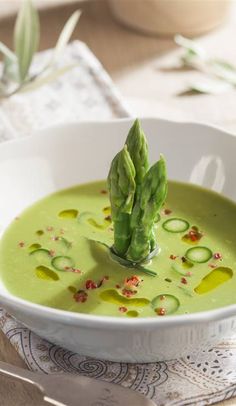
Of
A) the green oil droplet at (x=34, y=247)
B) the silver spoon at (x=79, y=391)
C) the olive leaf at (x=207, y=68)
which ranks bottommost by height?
the silver spoon at (x=79, y=391)

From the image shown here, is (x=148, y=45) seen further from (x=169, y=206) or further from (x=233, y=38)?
(x=169, y=206)

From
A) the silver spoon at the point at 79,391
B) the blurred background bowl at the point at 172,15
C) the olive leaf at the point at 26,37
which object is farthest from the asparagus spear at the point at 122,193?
the blurred background bowl at the point at 172,15

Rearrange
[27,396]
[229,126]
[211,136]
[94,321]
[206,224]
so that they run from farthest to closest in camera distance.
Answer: [229,126], [211,136], [206,224], [27,396], [94,321]

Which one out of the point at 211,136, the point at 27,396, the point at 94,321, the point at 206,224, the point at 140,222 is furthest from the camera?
the point at 211,136

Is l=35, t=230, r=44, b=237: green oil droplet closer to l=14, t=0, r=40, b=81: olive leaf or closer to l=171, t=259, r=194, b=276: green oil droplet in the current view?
l=171, t=259, r=194, b=276: green oil droplet

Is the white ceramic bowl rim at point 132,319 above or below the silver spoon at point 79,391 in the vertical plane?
above

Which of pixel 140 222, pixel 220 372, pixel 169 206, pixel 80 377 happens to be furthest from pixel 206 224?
pixel 80 377

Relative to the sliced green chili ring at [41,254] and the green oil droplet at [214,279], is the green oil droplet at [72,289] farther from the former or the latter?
the green oil droplet at [214,279]
